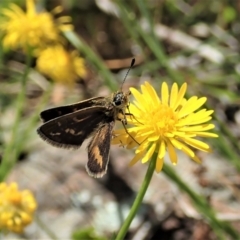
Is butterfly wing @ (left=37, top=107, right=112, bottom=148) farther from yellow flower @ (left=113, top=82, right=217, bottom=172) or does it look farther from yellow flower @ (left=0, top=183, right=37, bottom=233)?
yellow flower @ (left=0, top=183, right=37, bottom=233)

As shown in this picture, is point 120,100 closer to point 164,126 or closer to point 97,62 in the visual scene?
point 164,126

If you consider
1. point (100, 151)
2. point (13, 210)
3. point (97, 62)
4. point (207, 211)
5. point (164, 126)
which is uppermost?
point (97, 62)

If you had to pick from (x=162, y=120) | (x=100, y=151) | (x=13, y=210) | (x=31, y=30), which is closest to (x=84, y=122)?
(x=100, y=151)

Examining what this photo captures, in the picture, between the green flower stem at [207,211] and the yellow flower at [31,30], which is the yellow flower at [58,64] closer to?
the yellow flower at [31,30]

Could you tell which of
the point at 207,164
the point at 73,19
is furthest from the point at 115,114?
the point at 73,19

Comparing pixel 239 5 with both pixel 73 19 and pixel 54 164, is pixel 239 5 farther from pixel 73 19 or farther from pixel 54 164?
pixel 54 164

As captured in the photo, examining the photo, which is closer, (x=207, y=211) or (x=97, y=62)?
(x=207, y=211)
